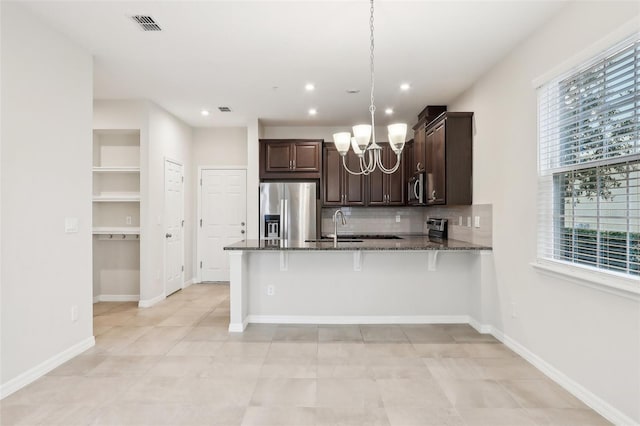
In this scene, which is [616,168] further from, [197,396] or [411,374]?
[197,396]

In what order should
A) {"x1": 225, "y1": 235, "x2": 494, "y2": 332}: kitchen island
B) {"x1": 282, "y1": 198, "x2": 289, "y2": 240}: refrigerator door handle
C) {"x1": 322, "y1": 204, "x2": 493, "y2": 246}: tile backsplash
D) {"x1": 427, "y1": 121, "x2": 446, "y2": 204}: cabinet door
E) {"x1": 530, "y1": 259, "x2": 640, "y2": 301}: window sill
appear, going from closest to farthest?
{"x1": 530, "y1": 259, "x2": 640, "y2": 301}: window sill < {"x1": 225, "y1": 235, "x2": 494, "y2": 332}: kitchen island < {"x1": 427, "y1": 121, "x2": 446, "y2": 204}: cabinet door < {"x1": 282, "y1": 198, "x2": 289, "y2": 240}: refrigerator door handle < {"x1": 322, "y1": 204, "x2": 493, "y2": 246}: tile backsplash

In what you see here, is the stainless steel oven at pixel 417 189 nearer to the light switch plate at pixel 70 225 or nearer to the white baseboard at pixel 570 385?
the white baseboard at pixel 570 385

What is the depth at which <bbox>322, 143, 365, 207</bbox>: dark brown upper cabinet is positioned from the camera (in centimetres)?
576

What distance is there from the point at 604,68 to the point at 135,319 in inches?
192

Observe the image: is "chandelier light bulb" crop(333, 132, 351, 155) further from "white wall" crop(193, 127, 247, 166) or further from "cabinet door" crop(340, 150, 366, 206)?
"white wall" crop(193, 127, 247, 166)

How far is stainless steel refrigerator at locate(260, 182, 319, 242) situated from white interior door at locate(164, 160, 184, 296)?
1348 millimetres

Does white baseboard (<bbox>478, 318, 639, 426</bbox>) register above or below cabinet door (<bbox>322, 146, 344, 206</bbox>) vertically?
below

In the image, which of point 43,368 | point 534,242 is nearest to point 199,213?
point 43,368

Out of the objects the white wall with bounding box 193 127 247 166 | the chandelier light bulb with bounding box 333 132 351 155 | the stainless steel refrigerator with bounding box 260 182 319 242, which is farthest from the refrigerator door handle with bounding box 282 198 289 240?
the chandelier light bulb with bounding box 333 132 351 155

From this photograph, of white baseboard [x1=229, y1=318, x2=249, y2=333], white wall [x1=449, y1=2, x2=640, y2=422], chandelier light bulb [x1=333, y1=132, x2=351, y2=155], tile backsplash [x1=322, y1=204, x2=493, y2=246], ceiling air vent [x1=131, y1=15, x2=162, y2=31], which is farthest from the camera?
tile backsplash [x1=322, y1=204, x2=493, y2=246]

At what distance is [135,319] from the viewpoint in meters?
4.20

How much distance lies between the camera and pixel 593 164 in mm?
A: 2336

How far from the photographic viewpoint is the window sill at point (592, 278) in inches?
78.9

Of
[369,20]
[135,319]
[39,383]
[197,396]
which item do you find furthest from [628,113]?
[135,319]
